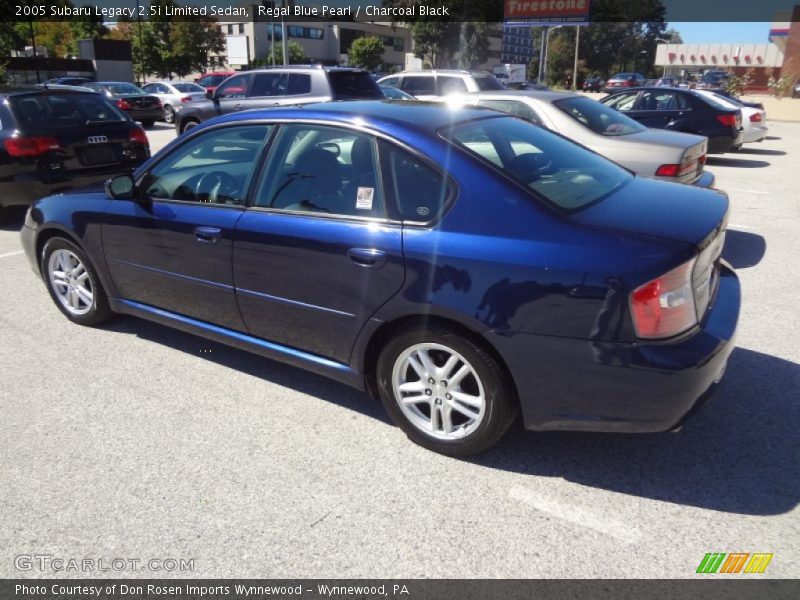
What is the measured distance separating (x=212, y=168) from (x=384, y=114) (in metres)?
1.37

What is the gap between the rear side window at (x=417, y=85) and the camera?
14.2 metres

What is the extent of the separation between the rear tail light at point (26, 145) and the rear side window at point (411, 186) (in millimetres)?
5770

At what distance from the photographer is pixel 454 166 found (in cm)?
288

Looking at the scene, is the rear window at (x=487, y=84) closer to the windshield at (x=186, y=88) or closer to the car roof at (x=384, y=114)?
the car roof at (x=384, y=114)

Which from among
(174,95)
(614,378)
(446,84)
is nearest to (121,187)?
(614,378)

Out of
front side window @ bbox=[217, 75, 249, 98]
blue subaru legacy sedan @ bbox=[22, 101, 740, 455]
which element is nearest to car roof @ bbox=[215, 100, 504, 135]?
blue subaru legacy sedan @ bbox=[22, 101, 740, 455]

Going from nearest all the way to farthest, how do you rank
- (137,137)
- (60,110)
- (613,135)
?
(613,135), (60,110), (137,137)

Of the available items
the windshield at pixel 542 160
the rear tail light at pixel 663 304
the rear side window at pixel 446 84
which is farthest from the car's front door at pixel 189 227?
the rear side window at pixel 446 84

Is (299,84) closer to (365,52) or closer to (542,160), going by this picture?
(542,160)

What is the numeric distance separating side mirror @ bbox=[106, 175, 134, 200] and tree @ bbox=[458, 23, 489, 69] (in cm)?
8459

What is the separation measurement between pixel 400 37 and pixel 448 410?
110649 mm

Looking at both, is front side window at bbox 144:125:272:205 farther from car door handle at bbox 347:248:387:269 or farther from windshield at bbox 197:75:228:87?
windshield at bbox 197:75:228:87

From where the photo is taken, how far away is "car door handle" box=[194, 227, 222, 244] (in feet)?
11.6

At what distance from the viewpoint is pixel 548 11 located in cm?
4997
